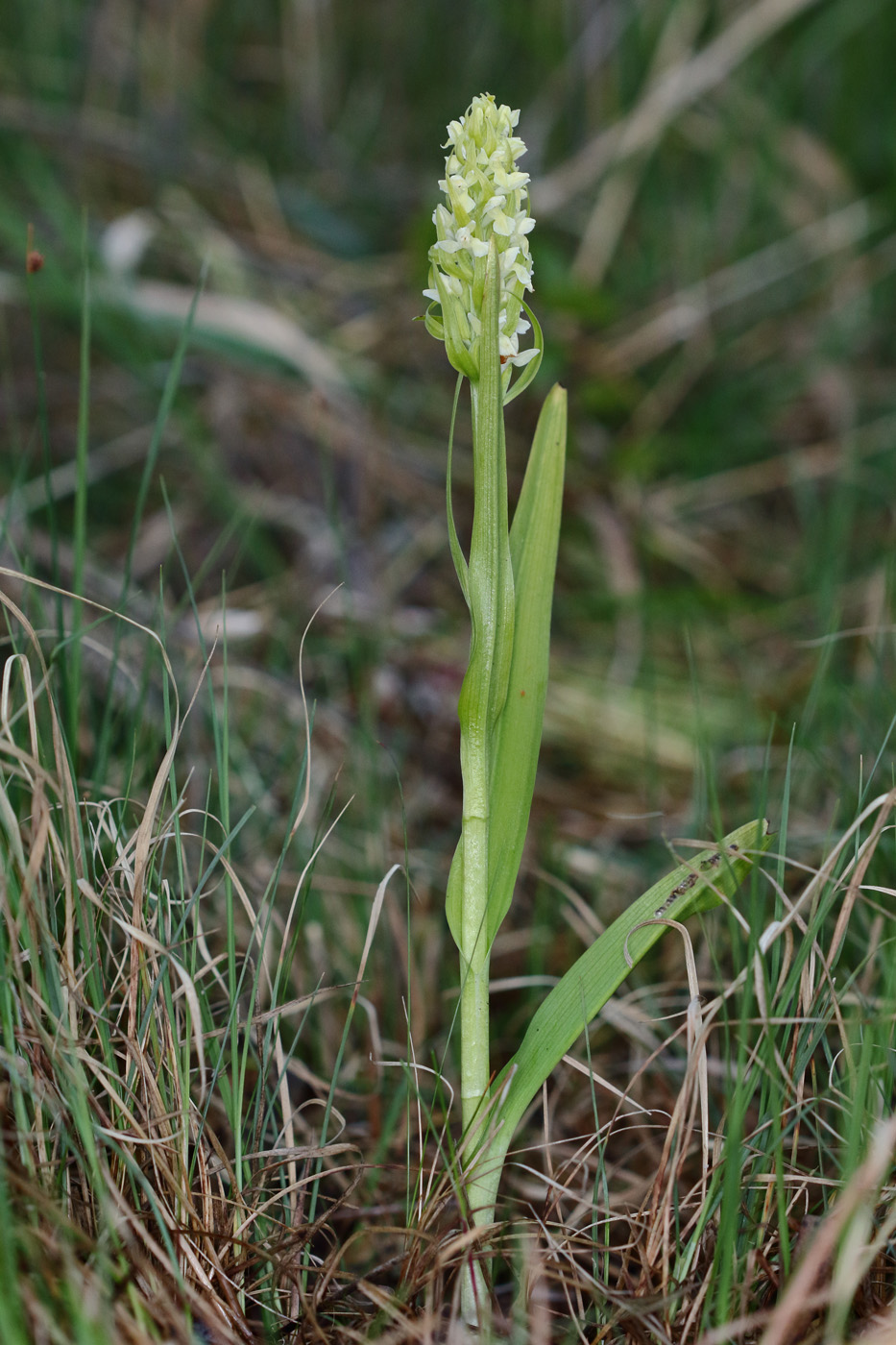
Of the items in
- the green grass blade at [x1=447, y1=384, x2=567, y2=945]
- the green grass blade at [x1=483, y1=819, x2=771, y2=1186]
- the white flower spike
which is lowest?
the green grass blade at [x1=483, y1=819, x2=771, y2=1186]

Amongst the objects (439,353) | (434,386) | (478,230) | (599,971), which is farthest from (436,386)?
(599,971)

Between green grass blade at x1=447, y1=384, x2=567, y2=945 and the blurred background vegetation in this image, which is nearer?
green grass blade at x1=447, y1=384, x2=567, y2=945

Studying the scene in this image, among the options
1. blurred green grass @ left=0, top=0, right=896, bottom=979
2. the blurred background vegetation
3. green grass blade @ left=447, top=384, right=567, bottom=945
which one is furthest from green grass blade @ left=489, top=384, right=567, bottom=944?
blurred green grass @ left=0, top=0, right=896, bottom=979

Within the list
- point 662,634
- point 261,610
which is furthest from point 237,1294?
point 662,634

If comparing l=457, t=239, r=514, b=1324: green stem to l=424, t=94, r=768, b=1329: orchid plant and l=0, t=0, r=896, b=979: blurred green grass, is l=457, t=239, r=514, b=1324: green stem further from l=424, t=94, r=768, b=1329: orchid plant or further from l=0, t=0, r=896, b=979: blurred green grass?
l=0, t=0, r=896, b=979: blurred green grass

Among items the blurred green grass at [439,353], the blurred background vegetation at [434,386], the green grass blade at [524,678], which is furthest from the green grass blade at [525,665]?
the blurred green grass at [439,353]

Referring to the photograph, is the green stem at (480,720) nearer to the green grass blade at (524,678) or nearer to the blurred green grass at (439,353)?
the green grass blade at (524,678)

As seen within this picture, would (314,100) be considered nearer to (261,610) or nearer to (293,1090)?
(261,610)
